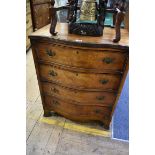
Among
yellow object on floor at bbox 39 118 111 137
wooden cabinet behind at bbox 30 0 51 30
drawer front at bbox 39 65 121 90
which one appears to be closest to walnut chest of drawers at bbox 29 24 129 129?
drawer front at bbox 39 65 121 90

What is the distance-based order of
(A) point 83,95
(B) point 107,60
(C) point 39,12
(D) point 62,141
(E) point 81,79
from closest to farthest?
1. (B) point 107,60
2. (E) point 81,79
3. (A) point 83,95
4. (D) point 62,141
5. (C) point 39,12

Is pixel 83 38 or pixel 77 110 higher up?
pixel 83 38

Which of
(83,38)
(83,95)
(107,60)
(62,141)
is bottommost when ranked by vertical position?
(62,141)

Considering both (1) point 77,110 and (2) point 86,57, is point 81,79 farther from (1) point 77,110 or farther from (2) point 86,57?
(1) point 77,110

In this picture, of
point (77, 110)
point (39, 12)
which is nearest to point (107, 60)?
point (77, 110)

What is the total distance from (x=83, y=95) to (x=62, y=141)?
53 centimetres

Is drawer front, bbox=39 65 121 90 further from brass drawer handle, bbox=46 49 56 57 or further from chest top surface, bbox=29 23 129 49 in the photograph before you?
chest top surface, bbox=29 23 129 49

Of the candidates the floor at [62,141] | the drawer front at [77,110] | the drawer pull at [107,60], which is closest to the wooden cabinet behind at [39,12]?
the drawer front at [77,110]

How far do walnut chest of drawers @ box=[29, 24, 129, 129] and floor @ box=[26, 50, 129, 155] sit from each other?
184 millimetres

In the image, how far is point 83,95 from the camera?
5.14 ft
